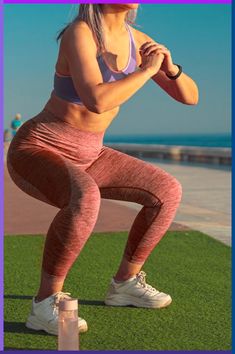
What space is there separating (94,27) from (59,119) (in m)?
0.52

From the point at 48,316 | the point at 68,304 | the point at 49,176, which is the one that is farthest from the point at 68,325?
the point at 49,176

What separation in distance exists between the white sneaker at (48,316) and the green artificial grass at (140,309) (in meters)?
0.04

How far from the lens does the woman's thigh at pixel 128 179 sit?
Answer: 3.83m

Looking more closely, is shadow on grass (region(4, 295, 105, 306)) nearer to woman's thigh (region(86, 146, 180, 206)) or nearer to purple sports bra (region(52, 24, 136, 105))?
woman's thigh (region(86, 146, 180, 206))

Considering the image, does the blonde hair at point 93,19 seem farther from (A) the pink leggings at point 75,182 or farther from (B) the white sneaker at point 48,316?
(B) the white sneaker at point 48,316

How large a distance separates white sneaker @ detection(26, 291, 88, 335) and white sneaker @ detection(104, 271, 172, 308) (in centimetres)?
54

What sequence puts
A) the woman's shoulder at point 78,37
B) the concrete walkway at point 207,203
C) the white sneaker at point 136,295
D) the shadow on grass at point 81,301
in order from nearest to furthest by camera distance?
1. the woman's shoulder at point 78,37
2. the white sneaker at point 136,295
3. the shadow on grass at point 81,301
4. the concrete walkway at point 207,203

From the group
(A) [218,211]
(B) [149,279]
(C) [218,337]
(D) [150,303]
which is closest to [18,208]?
(A) [218,211]

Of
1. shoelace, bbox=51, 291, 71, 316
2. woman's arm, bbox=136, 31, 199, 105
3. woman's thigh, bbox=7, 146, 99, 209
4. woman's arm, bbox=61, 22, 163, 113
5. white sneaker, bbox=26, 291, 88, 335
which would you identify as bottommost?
white sneaker, bbox=26, 291, 88, 335

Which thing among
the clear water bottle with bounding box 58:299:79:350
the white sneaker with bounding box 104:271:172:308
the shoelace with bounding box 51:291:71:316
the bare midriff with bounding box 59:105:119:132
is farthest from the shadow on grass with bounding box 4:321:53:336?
the bare midriff with bounding box 59:105:119:132

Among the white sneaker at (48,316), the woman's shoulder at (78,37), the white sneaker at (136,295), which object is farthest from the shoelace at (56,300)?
the woman's shoulder at (78,37)

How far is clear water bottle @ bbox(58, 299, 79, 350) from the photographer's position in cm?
305

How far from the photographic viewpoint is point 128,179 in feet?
12.6

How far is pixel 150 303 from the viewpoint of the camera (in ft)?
13.3
